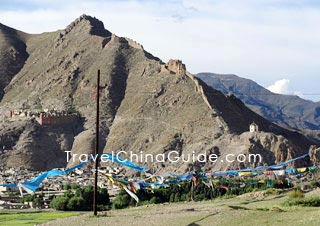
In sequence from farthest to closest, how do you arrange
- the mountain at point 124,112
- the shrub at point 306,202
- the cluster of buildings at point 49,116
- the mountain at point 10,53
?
1. the mountain at point 10,53
2. the cluster of buildings at point 49,116
3. the mountain at point 124,112
4. the shrub at point 306,202

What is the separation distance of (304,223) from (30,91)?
94.7 meters

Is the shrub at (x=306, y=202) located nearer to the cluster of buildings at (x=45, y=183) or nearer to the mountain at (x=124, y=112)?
the cluster of buildings at (x=45, y=183)

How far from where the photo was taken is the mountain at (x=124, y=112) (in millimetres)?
81875

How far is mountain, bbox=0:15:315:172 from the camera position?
81.9 meters

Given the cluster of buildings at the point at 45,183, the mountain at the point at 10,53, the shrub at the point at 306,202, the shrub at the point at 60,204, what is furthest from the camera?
the mountain at the point at 10,53

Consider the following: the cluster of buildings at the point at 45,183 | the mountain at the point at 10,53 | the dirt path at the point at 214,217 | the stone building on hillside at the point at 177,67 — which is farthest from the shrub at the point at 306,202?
the mountain at the point at 10,53

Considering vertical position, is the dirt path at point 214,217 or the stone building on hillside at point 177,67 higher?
the stone building on hillside at point 177,67

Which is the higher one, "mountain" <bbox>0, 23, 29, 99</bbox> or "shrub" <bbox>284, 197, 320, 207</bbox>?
"mountain" <bbox>0, 23, 29, 99</bbox>

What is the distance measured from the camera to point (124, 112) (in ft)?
319

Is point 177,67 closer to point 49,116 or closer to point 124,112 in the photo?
point 124,112

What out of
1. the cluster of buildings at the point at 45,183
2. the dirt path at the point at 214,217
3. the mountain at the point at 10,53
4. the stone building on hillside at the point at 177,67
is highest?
the mountain at the point at 10,53

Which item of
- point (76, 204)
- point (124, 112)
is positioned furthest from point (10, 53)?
point (76, 204)

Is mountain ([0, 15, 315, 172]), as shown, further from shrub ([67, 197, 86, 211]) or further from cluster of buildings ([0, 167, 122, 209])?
shrub ([67, 197, 86, 211])

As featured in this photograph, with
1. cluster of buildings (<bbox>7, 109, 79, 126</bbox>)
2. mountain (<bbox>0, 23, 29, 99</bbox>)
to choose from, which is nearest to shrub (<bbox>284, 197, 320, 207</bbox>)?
cluster of buildings (<bbox>7, 109, 79, 126</bbox>)
